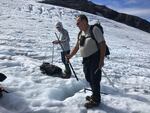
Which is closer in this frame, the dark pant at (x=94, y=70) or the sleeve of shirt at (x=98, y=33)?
the sleeve of shirt at (x=98, y=33)

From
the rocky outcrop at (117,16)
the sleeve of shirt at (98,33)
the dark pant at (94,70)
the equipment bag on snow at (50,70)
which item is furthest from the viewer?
the rocky outcrop at (117,16)

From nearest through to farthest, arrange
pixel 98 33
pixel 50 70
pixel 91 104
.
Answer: pixel 98 33 < pixel 91 104 < pixel 50 70

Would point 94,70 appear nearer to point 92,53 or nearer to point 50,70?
point 92,53

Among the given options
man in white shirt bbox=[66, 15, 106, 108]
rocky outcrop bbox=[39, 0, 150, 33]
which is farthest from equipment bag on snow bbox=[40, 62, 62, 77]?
rocky outcrop bbox=[39, 0, 150, 33]

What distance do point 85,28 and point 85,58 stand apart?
86cm

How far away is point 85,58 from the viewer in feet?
34.2

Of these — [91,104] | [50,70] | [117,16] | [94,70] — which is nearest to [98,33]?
[94,70]

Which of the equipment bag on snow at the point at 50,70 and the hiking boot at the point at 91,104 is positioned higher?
the hiking boot at the point at 91,104

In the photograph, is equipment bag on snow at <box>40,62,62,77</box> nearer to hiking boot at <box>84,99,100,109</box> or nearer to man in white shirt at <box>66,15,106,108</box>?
man in white shirt at <box>66,15,106,108</box>

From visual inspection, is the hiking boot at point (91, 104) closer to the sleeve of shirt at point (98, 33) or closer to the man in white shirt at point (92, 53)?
the man in white shirt at point (92, 53)

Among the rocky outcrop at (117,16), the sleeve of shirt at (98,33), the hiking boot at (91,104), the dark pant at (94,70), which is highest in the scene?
the sleeve of shirt at (98,33)

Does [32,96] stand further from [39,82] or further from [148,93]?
[148,93]

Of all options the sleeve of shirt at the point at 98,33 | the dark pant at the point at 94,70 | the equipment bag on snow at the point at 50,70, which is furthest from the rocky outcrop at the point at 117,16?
the sleeve of shirt at the point at 98,33

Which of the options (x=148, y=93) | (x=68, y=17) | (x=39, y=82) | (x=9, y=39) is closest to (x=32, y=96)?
(x=39, y=82)
